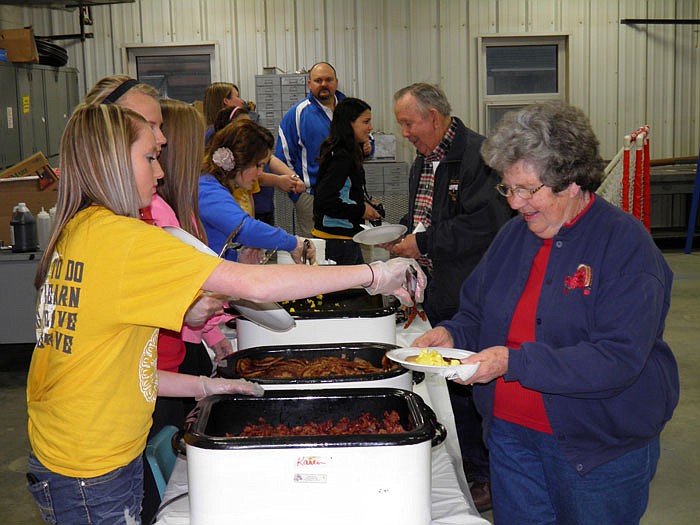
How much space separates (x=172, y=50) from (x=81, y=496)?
8367mm

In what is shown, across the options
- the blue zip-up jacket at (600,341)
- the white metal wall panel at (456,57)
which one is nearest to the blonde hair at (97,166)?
the blue zip-up jacket at (600,341)

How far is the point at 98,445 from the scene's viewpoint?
143 centimetres

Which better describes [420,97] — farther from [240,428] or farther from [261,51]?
[261,51]

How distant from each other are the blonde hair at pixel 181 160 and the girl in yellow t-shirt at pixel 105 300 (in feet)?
2.46

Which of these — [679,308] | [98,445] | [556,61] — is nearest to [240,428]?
[98,445]

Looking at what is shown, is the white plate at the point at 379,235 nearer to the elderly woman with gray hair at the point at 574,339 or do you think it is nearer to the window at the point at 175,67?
the elderly woman with gray hair at the point at 574,339

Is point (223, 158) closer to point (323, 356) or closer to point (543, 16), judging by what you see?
point (323, 356)

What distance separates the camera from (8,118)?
7008 millimetres

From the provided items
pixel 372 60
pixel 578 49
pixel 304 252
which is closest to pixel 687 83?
pixel 578 49

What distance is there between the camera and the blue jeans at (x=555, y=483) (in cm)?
165

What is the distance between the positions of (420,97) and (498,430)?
5.26 ft

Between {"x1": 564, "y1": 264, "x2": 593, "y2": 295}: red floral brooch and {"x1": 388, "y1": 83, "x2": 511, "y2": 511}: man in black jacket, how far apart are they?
1285 mm

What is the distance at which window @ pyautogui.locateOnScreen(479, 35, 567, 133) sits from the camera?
30.5 ft

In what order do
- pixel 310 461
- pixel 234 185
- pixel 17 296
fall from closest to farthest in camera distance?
pixel 310 461, pixel 234 185, pixel 17 296
